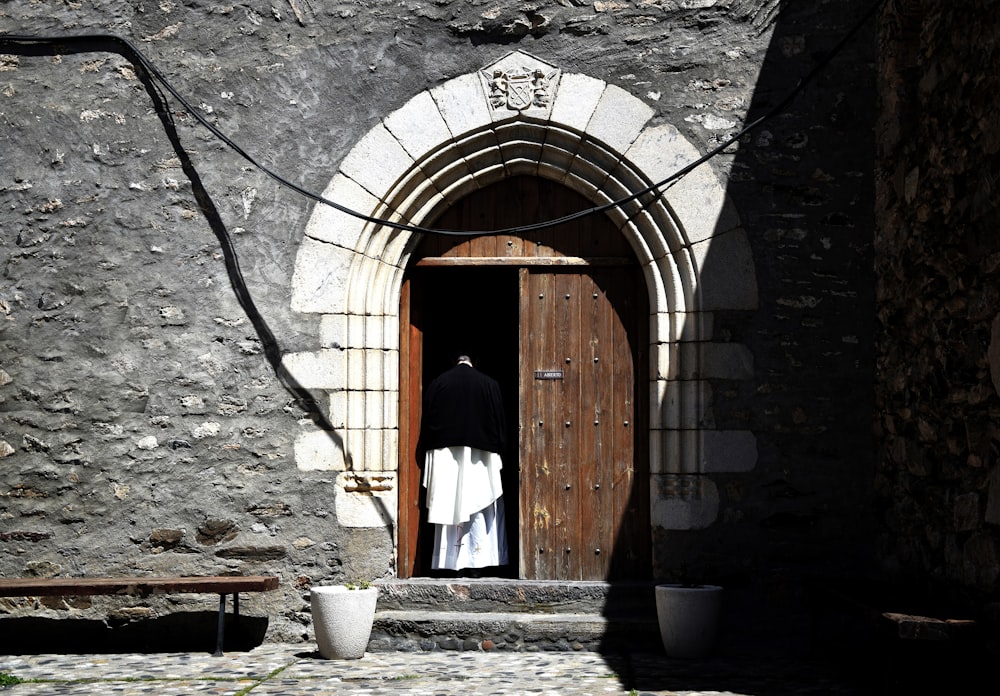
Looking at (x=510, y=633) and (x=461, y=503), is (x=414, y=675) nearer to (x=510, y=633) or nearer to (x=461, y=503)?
(x=510, y=633)

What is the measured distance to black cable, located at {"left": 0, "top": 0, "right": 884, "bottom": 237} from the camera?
554 cm

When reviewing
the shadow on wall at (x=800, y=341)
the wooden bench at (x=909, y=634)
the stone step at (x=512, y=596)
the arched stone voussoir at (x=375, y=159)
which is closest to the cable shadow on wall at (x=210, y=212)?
the stone step at (x=512, y=596)

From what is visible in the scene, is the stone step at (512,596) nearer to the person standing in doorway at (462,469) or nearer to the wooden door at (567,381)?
the wooden door at (567,381)

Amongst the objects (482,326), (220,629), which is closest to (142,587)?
(220,629)

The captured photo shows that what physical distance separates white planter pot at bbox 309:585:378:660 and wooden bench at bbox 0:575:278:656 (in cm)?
32

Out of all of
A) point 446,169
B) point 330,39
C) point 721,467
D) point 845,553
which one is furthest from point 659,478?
point 330,39

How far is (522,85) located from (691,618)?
8.99 feet

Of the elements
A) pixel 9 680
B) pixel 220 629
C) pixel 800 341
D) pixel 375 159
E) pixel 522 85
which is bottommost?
pixel 9 680

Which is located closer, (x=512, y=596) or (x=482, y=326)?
(x=512, y=596)

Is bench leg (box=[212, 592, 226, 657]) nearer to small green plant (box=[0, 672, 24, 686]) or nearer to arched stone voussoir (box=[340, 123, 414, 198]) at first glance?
small green plant (box=[0, 672, 24, 686])

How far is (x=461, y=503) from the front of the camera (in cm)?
596

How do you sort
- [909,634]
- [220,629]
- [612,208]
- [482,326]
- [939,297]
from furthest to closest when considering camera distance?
[482,326] → [612,208] → [220,629] → [939,297] → [909,634]

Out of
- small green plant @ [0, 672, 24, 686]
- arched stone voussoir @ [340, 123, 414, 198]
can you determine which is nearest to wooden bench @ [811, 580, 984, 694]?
arched stone voussoir @ [340, 123, 414, 198]

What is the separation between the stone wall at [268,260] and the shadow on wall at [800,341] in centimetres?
1
